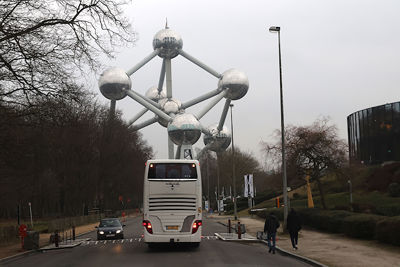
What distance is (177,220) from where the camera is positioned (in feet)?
69.8

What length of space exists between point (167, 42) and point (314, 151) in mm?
35751

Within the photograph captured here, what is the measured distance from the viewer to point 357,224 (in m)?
25.7

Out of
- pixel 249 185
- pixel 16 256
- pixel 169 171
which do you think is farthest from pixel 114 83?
pixel 169 171

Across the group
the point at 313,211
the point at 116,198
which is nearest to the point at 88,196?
the point at 116,198

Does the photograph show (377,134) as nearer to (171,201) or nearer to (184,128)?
(184,128)

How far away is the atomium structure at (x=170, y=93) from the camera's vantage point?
218ft

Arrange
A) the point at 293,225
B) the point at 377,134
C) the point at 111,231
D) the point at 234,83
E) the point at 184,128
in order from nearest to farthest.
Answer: the point at 293,225 → the point at 111,231 → the point at 377,134 → the point at 184,128 → the point at 234,83

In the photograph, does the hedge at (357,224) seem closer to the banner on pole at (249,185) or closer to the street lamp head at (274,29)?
the banner on pole at (249,185)

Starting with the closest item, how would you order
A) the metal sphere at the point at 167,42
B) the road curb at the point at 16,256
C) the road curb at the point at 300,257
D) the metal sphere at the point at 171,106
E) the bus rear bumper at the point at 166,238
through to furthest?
the road curb at the point at 300,257 → the bus rear bumper at the point at 166,238 → the road curb at the point at 16,256 → the metal sphere at the point at 167,42 → the metal sphere at the point at 171,106

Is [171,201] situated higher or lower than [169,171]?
lower

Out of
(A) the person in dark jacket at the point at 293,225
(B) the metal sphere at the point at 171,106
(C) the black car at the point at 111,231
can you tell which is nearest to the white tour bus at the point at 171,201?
(A) the person in dark jacket at the point at 293,225

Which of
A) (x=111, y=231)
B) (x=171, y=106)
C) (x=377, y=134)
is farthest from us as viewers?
(x=171, y=106)

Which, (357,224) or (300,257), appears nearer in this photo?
(300,257)

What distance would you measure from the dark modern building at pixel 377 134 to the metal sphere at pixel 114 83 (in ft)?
87.2
